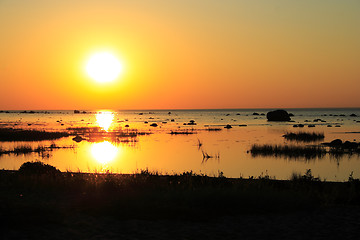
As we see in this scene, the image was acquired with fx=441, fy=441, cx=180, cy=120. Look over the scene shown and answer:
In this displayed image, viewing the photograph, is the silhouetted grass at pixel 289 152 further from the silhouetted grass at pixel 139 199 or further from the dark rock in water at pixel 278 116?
the dark rock in water at pixel 278 116

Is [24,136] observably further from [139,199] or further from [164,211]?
[164,211]

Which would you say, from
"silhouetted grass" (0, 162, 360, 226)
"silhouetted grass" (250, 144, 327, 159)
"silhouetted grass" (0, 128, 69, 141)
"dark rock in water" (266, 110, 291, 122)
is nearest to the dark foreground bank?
"silhouetted grass" (0, 162, 360, 226)

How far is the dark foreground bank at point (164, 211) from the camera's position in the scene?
11.6 m

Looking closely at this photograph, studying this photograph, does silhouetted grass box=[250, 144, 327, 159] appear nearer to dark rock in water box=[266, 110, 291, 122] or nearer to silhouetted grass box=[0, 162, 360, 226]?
silhouetted grass box=[0, 162, 360, 226]

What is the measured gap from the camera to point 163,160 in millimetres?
38281

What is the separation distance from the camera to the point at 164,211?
13.7 meters

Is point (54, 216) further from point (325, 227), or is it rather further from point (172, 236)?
point (325, 227)

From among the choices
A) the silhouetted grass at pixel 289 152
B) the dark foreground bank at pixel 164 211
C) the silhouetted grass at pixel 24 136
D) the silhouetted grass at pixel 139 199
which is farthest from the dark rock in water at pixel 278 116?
the dark foreground bank at pixel 164 211

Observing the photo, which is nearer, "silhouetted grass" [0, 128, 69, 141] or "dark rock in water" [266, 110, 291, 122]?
"silhouetted grass" [0, 128, 69, 141]

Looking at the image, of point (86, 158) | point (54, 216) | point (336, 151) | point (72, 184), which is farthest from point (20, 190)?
point (336, 151)

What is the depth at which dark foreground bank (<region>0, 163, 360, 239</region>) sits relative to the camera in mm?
11641

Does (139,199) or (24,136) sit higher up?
(24,136)

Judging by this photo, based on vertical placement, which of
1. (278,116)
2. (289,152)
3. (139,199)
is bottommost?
(289,152)

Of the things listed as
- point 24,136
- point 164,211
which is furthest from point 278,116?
point 164,211
